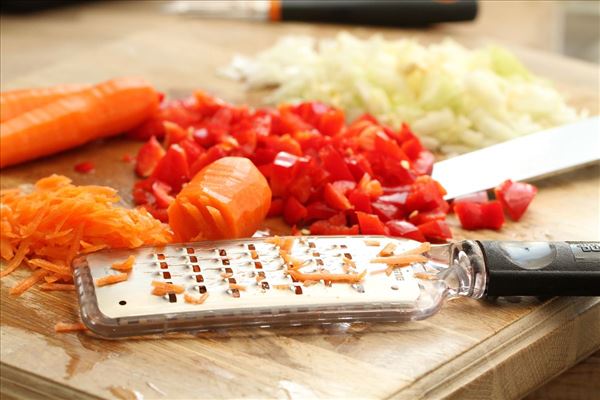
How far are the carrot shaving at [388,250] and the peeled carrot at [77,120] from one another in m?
0.91

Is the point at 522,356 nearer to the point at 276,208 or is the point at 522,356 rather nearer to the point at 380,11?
the point at 276,208

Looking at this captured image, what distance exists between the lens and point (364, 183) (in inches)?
80.9

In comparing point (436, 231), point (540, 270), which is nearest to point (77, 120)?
point (436, 231)

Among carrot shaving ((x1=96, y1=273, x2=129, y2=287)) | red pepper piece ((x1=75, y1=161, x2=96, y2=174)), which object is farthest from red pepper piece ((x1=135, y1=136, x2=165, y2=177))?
carrot shaving ((x1=96, y1=273, x2=129, y2=287))

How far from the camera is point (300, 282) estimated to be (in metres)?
1.66

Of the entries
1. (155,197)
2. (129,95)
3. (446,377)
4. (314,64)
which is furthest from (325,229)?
(314,64)

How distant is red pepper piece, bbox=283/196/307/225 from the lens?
2.02m

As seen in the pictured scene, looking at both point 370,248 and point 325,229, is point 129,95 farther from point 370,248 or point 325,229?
point 370,248

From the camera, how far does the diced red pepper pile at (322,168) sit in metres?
2.01

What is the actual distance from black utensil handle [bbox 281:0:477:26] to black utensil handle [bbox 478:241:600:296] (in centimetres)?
172

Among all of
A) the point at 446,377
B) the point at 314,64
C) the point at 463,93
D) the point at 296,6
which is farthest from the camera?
the point at 296,6

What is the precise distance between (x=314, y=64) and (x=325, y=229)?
92 cm

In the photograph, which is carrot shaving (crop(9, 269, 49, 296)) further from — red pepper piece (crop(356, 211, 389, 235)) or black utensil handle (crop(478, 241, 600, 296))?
black utensil handle (crop(478, 241, 600, 296))

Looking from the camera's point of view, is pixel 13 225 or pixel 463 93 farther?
pixel 463 93
